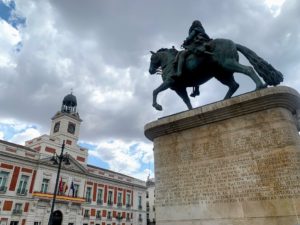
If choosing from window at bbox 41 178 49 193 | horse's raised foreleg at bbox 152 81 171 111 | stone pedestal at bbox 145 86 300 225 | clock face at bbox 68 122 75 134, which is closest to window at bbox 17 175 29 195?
window at bbox 41 178 49 193

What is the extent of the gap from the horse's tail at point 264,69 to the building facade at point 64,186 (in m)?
24.6

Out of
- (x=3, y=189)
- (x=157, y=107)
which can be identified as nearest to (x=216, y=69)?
(x=157, y=107)

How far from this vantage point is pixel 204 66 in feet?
19.0

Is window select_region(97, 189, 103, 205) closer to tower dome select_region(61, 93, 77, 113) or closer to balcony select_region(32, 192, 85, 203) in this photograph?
balcony select_region(32, 192, 85, 203)

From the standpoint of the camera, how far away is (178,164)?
16.4 feet

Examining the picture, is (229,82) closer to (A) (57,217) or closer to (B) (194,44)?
(B) (194,44)

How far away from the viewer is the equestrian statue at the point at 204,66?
16.6ft

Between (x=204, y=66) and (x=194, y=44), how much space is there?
0.64 meters

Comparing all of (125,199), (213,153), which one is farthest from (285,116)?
(125,199)

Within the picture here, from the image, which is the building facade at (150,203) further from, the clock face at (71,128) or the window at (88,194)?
the clock face at (71,128)

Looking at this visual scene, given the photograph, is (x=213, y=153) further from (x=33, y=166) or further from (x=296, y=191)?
(x=33, y=166)

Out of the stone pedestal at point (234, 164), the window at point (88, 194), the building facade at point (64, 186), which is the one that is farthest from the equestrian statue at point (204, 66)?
the window at point (88, 194)

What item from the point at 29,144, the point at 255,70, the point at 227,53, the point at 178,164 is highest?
the point at 29,144

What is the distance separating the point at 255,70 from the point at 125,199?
49.3m
